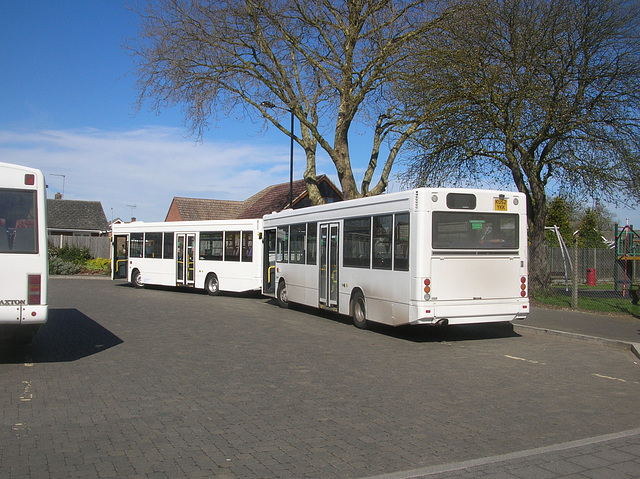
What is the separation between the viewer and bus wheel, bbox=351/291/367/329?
1417 cm

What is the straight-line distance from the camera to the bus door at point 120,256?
96.2 feet

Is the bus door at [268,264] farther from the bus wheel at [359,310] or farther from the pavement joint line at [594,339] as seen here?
the pavement joint line at [594,339]

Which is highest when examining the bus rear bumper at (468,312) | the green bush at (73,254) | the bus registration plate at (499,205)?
the bus registration plate at (499,205)

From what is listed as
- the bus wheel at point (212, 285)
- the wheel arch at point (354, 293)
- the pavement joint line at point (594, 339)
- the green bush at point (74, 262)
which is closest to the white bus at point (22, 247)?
the wheel arch at point (354, 293)

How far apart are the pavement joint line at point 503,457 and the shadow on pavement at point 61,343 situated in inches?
269

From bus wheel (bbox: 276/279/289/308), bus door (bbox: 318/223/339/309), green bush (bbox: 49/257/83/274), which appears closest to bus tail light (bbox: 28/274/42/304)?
bus door (bbox: 318/223/339/309)

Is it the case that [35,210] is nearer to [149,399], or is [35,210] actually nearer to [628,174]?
[149,399]

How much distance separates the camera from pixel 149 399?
288 inches

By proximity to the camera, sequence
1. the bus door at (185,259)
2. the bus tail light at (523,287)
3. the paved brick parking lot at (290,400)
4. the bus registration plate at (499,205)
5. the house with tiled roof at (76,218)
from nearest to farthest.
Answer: the paved brick parking lot at (290,400)
the bus registration plate at (499,205)
the bus tail light at (523,287)
the bus door at (185,259)
the house with tiled roof at (76,218)

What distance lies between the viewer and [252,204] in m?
54.1

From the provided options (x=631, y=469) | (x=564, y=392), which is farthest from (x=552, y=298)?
(x=631, y=469)

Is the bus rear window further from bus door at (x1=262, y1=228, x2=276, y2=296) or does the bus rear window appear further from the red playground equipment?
the red playground equipment

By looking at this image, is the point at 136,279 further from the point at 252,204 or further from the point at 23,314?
the point at 252,204

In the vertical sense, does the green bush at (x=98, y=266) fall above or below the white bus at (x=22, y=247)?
below
